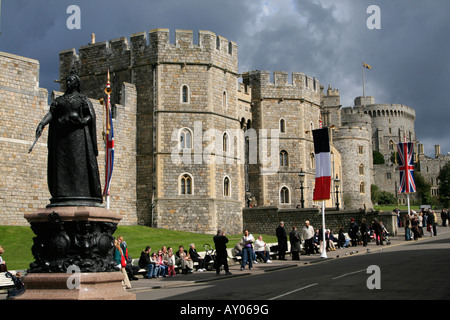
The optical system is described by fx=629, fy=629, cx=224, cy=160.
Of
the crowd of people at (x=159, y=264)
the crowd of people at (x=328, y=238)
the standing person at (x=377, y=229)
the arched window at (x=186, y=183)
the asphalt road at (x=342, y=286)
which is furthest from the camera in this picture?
the arched window at (x=186, y=183)

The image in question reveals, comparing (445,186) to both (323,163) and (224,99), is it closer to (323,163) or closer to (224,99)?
(224,99)

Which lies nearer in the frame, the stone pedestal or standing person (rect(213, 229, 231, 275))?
the stone pedestal

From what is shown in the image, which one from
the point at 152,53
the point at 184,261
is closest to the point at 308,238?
the point at 184,261

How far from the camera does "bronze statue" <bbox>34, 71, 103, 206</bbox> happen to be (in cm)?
1025

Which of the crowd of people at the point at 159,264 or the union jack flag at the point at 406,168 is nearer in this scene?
the crowd of people at the point at 159,264

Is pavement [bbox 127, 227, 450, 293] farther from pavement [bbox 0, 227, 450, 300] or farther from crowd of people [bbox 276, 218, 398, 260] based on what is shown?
crowd of people [bbox 276, 218, 398, 260]

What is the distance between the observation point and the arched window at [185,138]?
35.2m

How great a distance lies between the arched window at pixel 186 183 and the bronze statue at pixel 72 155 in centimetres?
2441

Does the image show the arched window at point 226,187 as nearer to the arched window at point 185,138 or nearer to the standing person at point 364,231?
the arched window at point 185,138

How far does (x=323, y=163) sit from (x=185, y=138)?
1159 centimetres

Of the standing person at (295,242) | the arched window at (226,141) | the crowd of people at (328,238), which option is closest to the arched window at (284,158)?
the arched window at (226,141)

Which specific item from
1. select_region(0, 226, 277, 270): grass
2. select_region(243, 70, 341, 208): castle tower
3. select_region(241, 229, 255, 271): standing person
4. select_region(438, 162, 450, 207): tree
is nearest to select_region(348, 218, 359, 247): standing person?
select_region(0, 226, 277, 270): grass

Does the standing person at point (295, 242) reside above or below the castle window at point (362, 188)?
below

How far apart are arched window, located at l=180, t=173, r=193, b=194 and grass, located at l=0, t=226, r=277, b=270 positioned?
2.66 meters
